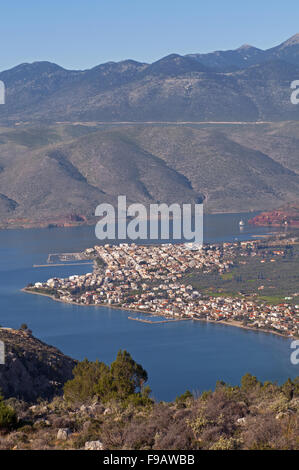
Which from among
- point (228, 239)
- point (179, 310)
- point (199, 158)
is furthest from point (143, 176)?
point (179, 310)

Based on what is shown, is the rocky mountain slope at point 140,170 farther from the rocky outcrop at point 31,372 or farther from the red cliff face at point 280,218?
the rocky outcrop at point 31,372

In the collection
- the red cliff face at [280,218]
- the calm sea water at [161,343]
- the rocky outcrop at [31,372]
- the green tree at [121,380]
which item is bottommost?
the calm sea water at [161,343]

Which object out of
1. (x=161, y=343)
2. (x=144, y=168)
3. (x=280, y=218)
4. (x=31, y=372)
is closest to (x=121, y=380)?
(x=31, y=372)

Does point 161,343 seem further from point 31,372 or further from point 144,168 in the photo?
point 144,168

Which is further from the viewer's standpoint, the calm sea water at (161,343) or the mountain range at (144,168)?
the mountain range at (144,168)

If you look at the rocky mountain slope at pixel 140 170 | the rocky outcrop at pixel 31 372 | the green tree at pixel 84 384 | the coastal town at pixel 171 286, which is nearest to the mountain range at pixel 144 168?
the rocky mountain slope at pixel 140 170

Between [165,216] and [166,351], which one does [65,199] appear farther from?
[166,351]
